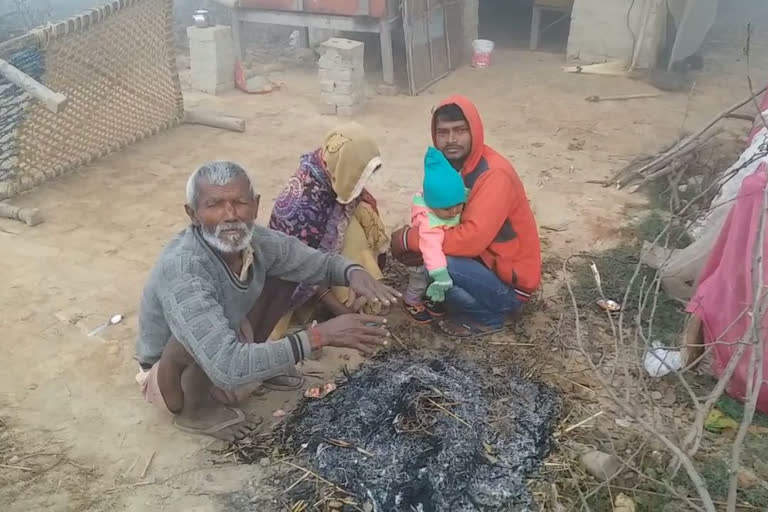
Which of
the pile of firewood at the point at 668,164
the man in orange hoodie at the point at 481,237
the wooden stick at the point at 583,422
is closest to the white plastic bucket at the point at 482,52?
the pile of firewood at the point at 668,164

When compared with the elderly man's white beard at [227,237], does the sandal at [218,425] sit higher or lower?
lower

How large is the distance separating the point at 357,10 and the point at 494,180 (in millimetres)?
5281

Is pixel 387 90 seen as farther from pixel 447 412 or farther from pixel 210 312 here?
pixel 210 312

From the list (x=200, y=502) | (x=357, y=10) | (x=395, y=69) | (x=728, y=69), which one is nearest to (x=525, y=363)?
(x=200, y=502)

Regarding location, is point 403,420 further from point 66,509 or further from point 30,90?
point 30,90

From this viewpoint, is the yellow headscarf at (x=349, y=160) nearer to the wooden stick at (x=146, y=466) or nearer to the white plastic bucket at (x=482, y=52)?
the wooden stick at (x=146, y=466)

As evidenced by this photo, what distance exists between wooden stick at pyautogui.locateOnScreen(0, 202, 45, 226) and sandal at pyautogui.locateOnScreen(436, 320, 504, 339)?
125 inches

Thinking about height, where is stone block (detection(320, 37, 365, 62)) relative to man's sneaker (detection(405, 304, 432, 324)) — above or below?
above

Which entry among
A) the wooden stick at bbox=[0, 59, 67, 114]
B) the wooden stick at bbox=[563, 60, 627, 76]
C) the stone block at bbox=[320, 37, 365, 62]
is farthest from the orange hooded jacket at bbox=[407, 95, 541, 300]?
the wooden stick at bbox=[563, 60, 627, 76]

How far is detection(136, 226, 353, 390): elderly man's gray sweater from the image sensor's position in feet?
8.41

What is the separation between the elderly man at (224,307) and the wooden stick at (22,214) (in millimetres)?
2518

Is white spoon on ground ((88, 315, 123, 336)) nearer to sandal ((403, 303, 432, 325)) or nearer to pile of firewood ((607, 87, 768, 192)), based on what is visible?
sandal ((403, 303, 432, 325))

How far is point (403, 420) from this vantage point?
2990mm

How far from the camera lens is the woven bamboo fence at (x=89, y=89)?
5.48 meters
